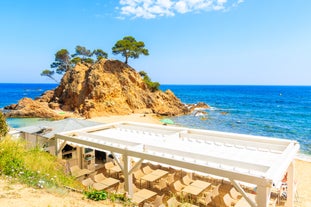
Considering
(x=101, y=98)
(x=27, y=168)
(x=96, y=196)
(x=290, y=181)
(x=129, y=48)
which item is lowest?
(x=290, y=181)

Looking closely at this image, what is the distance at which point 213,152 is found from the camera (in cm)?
822

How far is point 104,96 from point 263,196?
32.6 meters

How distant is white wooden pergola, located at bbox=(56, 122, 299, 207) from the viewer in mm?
5758

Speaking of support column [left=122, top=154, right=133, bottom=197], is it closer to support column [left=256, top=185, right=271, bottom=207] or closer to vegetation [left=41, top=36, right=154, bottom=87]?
support column [left=256, top=185, right=271, bottom=207]

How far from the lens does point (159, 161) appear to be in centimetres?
716

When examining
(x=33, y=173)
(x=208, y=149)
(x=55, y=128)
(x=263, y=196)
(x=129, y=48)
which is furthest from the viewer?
(x=129, y=48)

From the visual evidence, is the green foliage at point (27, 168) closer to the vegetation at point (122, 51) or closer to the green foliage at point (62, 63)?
the vegetation at point (122, 51)

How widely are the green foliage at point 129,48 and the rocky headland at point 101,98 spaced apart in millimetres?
2841

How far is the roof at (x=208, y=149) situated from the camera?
610 centimetres

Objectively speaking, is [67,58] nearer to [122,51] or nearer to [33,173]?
[122,51]

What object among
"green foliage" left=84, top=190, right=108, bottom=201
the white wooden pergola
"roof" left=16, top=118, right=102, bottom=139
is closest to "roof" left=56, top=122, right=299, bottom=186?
the white wooden pergola

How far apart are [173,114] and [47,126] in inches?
1093

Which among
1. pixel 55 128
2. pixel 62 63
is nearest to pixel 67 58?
pixel 62 63

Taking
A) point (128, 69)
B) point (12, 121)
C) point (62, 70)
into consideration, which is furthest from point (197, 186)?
point (62, 70)
